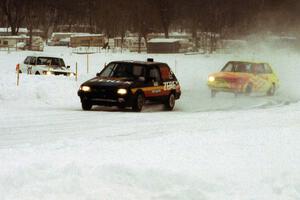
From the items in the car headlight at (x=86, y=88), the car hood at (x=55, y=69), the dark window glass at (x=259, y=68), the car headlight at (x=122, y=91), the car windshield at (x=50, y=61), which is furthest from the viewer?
the car windshield at (x=50, y=61)

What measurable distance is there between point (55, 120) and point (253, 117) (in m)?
4.89

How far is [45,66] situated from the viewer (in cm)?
3120

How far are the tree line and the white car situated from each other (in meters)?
45.4

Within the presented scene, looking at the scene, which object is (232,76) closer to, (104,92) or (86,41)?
(104,92)

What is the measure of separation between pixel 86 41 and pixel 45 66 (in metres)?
48.1

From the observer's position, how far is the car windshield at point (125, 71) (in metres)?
18.6

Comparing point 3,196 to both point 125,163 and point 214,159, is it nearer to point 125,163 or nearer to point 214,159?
point 125,163

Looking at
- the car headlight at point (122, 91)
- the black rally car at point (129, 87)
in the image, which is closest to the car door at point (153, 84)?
the black rally car at point (129, 87)

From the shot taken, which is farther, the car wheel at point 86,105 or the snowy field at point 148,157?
the car wheel at point 86,105

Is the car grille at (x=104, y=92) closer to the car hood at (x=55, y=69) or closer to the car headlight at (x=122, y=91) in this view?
the car headlight at (x=122, y=91)

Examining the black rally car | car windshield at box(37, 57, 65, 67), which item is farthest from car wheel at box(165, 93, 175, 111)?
car windshield at box(37, 57, 65, 67)

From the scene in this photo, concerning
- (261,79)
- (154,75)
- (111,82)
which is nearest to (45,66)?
(261,79)

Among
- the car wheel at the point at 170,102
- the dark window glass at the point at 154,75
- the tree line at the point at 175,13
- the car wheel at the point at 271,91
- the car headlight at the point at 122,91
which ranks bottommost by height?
the car wheel at the point at 271,91

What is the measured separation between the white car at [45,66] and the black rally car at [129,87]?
38.3ft
